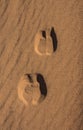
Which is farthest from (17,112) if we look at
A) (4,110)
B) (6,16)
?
(6,16)

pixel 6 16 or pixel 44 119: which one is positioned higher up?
pixel 6 16

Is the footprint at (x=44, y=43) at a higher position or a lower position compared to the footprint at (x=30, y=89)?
higher

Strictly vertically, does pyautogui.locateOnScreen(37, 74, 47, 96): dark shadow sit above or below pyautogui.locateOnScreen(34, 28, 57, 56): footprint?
below

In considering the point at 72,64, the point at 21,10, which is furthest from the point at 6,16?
the point at 72,64

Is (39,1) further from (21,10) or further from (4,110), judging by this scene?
(4,110)

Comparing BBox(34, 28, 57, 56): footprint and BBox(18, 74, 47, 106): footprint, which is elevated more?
BBox(34, 28, 57, 56): footprint
